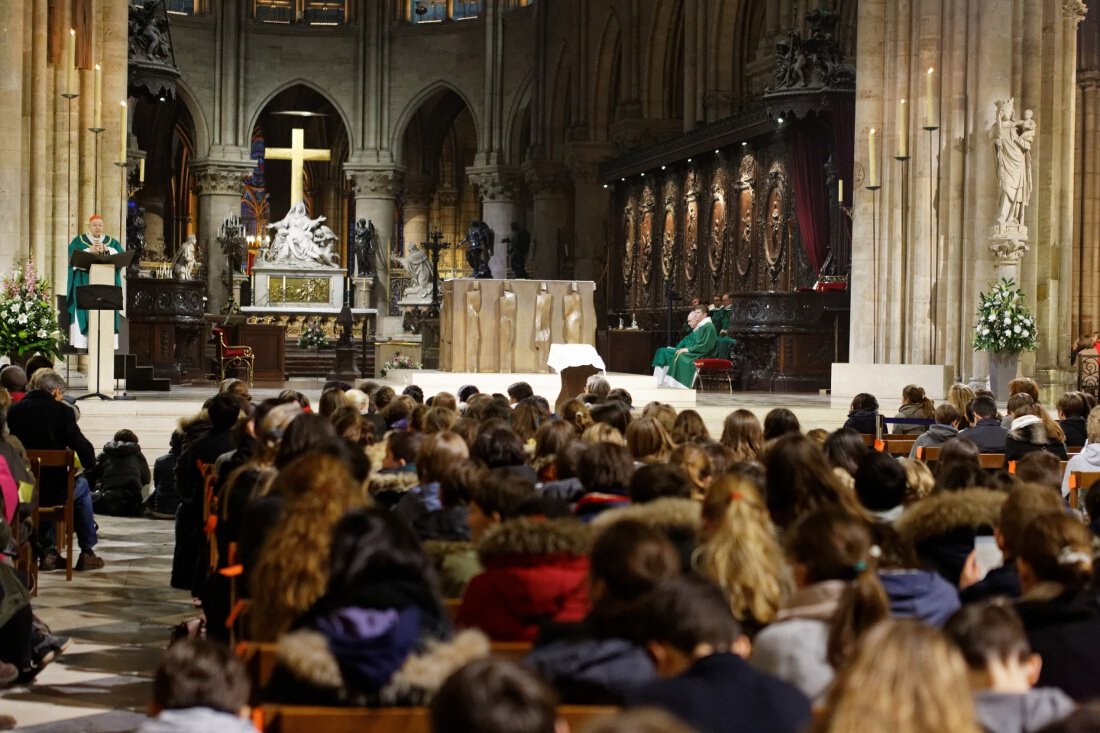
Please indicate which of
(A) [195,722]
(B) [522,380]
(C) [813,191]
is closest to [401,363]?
(C) [813,191]

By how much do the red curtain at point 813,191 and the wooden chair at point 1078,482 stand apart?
49.5 ft

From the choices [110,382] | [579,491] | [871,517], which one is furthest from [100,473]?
[871,517]

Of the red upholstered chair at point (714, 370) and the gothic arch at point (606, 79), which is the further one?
the gothic arch at point (606, 79)

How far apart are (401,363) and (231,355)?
646 centimetres

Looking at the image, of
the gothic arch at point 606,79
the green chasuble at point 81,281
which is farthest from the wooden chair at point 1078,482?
the gothic arch at point 606,79

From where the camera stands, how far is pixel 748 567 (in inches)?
167

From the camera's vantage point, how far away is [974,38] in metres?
18.4

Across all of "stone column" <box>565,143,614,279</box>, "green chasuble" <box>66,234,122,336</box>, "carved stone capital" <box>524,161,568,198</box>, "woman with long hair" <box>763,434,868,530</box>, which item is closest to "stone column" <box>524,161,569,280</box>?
"carved stone capital" <box>524,161,568,198</box>

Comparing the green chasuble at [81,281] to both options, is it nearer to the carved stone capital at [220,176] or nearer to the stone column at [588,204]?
the stone column at [588,204]

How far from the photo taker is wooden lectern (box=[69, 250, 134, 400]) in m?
13.6

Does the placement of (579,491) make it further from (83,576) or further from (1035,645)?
(83,576)

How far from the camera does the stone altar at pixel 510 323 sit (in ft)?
59.8

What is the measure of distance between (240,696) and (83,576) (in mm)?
7218

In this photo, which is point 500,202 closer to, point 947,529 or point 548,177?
point 548,177
